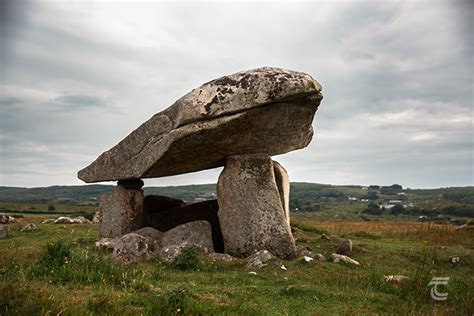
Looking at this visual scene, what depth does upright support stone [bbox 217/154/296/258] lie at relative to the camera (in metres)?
13.1

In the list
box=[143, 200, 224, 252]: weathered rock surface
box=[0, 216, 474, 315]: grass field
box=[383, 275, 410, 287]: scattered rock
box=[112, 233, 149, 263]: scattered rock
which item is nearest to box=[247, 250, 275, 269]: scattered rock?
box=[0, 216, 474, 315]: grass field

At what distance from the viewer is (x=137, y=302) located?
21.1ft

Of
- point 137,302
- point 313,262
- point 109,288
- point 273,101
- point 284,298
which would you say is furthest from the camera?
point 273,101

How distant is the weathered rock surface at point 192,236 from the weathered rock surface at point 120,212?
7.73 feet

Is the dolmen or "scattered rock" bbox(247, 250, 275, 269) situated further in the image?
the dolmen

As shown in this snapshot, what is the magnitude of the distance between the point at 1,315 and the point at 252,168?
941 cm

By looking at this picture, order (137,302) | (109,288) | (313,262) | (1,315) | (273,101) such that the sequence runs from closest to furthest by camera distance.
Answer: (1,315) → (137,302) → (109,288) → (313,262) → (273,101)

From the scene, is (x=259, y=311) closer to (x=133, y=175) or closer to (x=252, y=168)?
(x=252, y=168)

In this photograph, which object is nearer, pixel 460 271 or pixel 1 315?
pixel 1 315

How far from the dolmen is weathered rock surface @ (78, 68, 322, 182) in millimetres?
29

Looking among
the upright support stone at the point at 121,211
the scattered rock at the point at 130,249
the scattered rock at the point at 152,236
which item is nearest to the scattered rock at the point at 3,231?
the upright support stone at the point at 121,211

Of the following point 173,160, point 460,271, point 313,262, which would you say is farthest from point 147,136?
point 460,271

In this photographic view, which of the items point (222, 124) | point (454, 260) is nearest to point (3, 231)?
point (222, 124)
